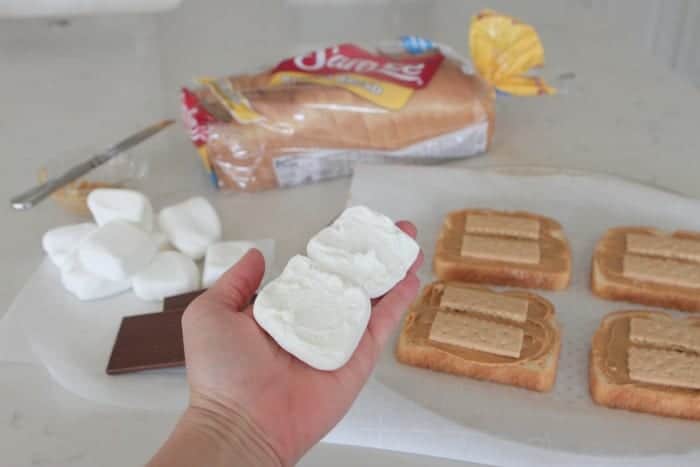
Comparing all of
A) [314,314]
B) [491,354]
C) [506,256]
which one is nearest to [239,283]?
[314,314]

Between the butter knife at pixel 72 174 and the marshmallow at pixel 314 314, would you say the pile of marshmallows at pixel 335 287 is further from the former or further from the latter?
the butter knife at pixel 72 174

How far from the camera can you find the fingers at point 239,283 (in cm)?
70

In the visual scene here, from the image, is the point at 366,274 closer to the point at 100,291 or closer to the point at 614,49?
the point at 100,291

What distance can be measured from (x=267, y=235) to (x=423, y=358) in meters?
0.36

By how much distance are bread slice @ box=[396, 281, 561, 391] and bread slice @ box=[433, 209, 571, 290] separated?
0.08 m

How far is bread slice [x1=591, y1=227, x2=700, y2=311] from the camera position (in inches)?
37.4

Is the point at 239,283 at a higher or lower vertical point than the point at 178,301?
higher

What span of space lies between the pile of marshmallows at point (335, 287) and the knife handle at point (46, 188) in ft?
1.63

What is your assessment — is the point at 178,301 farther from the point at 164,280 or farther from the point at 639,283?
the point at 639,283

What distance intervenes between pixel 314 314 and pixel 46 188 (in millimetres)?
576

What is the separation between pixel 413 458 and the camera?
0.75 metres

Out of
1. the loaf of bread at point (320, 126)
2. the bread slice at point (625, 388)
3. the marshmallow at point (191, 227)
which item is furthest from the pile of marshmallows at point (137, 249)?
the bread slice at point (625, 388)

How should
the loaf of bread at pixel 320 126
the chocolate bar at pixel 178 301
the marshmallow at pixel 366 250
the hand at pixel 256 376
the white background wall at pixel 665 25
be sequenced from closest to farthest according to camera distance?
1. the hand at pixel 256 376
2. the marshmallow at pixel 366 250
3. the chocolate bar at pixel 178 301
4. the loaf of bread at pixel 320 126
5. the white background wall at pixel 665 25

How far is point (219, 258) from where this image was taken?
967 mm
